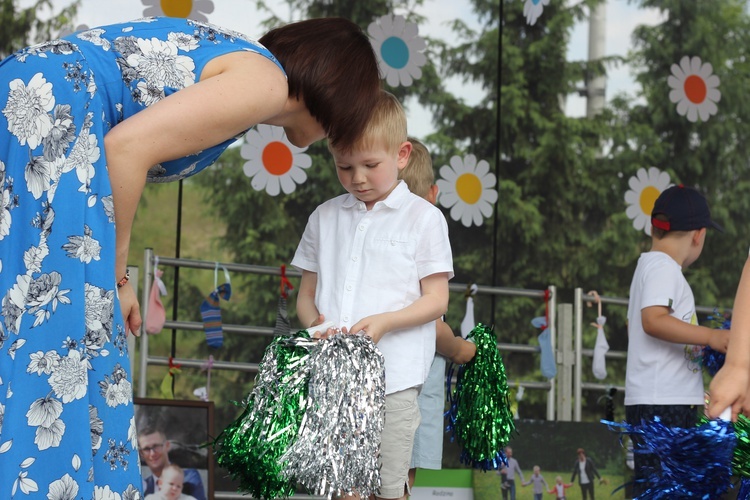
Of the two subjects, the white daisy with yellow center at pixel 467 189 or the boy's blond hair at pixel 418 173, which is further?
the white daisy with yellow center at pixel 467 189

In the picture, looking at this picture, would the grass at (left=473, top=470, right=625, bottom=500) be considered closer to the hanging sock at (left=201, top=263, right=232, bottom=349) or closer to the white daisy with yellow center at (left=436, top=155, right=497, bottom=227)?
the hanging sock at (left=201, top=263, right=232, bottom=349)

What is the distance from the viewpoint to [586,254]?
702 centimetres

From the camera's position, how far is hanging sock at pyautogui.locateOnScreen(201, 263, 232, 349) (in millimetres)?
4117

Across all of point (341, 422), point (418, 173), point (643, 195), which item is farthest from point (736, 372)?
point (643, 195)

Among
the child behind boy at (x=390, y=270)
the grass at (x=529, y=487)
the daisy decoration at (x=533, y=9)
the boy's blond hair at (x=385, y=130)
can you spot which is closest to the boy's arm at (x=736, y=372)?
the child behind boy at (x=390, y=270)

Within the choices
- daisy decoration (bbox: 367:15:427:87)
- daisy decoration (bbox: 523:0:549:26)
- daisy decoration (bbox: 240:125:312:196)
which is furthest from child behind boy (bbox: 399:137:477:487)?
daisy decoration (bbox: 523:0:549:26)

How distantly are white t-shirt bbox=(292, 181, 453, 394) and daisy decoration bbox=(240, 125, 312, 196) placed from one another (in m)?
2.23

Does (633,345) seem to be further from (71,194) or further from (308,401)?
(71,194)

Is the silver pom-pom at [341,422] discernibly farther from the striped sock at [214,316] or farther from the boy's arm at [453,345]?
the striped sock at [214,316]

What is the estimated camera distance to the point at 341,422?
2125 millimetres

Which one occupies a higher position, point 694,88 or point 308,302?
point 694,88

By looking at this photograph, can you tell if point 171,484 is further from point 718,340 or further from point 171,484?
point 718,340

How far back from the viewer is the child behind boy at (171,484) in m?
3.78

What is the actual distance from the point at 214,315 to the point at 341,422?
216 centimetres
